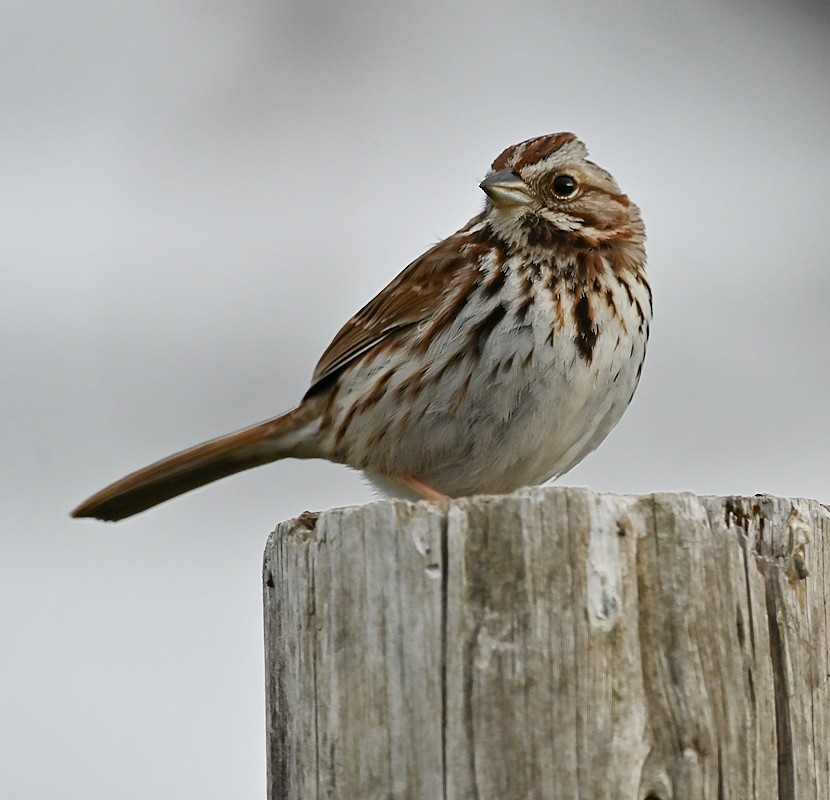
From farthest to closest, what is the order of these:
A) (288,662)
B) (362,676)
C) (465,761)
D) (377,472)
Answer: (377,472)
(288,662)
(362,676)
(465,761)

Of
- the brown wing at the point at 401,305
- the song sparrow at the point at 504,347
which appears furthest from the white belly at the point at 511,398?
the brown wing at the point at 401,305

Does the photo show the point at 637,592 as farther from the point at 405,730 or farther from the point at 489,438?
the point at 489,438

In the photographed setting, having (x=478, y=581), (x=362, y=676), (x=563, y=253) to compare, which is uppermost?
(x=563, y=253)

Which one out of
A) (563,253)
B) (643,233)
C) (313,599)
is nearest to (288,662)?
(313,599)

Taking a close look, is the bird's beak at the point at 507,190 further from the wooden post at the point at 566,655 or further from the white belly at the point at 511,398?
the wooden post at the point at 566,655

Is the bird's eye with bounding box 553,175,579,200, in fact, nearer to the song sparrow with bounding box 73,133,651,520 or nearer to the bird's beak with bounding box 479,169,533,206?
the song sparrow with bounding box 73,133,651,520

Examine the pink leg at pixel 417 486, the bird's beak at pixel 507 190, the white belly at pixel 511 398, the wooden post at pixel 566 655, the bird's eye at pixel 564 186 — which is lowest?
the wooden post at pixel 566 655

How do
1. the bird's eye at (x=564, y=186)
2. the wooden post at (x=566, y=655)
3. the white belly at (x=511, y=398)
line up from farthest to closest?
the bird's eye at (x=564, y=186), the white belly at (x=511, y=398), the wooden post at (x=566, y=655)
